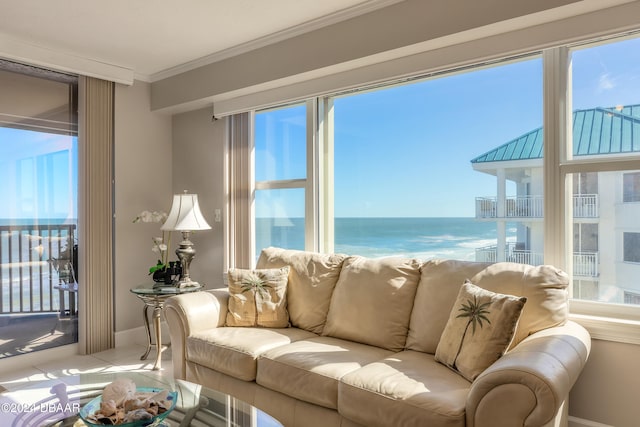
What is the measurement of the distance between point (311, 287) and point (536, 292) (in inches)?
54.9

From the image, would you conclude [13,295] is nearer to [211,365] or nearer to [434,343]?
[211,365]

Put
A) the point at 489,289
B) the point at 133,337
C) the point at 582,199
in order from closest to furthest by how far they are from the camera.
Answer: the point at 489,289
the point at 582,199
the point at 133,337

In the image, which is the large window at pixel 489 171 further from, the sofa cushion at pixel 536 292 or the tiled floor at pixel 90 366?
the tiled floor at pixel 90 366

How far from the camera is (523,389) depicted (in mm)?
1567

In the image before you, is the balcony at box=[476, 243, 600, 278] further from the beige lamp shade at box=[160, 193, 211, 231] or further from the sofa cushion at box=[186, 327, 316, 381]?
the beige lamp shade at box=[160, 193, 211, 231]

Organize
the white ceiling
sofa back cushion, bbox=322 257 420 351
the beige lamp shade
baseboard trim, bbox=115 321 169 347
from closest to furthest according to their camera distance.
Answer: sofa back cushion, bbox=322 257 420 351, the white ceiling, the beige lamp shade, baseboard trim, bbox=115 321 169 347

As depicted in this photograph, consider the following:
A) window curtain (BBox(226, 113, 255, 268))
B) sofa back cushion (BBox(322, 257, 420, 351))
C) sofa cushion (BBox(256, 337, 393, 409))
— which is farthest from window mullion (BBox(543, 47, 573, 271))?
window curtain (BBox(226, 113, 255, 268))

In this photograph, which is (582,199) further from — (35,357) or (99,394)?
(35,357)

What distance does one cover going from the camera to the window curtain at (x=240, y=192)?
3873mm

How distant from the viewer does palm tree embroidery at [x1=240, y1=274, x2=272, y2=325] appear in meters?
2.98

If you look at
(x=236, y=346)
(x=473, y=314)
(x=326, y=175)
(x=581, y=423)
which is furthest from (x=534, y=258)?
(x=236, y=346)

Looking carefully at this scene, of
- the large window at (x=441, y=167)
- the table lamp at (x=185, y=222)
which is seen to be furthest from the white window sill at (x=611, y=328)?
the table lamp at (x=185, y=222)

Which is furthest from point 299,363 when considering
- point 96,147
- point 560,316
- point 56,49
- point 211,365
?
point 56,49

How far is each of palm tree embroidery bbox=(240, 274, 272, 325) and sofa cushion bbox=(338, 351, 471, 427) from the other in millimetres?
1038
